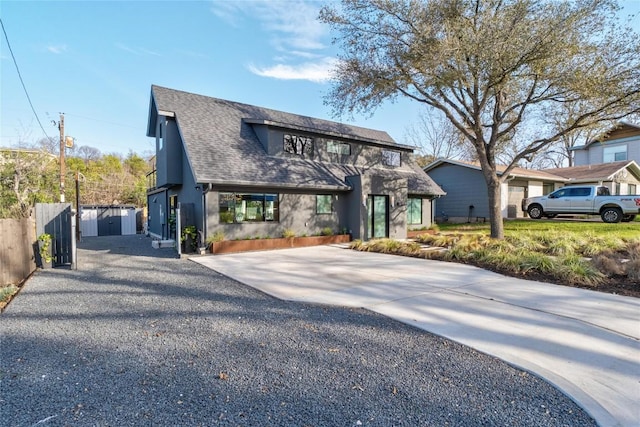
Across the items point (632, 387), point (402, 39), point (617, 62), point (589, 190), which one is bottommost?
point (632, 387)

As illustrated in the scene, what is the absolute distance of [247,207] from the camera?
1205 centimetres

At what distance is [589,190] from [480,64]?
12.8m

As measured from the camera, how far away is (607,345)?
3555 mm

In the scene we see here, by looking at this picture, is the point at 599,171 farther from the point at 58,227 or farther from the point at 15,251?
the point at 15,251

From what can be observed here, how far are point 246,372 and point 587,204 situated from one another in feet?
68.4

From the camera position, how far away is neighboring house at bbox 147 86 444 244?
37.8ft

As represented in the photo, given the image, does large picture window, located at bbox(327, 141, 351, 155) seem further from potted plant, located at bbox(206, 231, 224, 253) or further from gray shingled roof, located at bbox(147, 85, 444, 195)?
potted plant, located at bbox(206, 231, 224, 253)

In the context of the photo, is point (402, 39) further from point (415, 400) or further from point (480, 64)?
point (415, 400)

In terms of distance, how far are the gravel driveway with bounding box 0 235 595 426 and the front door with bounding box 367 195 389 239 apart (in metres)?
9.71

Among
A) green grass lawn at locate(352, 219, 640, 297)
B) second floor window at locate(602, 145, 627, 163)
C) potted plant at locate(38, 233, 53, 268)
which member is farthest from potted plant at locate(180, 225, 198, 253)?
second floor window at locate(602, 145, 627, 163)

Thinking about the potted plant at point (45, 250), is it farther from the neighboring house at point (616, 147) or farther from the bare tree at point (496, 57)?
the neighboring house at point (616, 147)

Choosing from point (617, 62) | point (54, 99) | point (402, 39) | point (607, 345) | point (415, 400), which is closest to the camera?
point (415, 400)

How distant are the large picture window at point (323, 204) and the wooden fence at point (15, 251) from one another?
908 centimetres

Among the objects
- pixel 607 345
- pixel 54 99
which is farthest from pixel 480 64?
pixel 54 99
